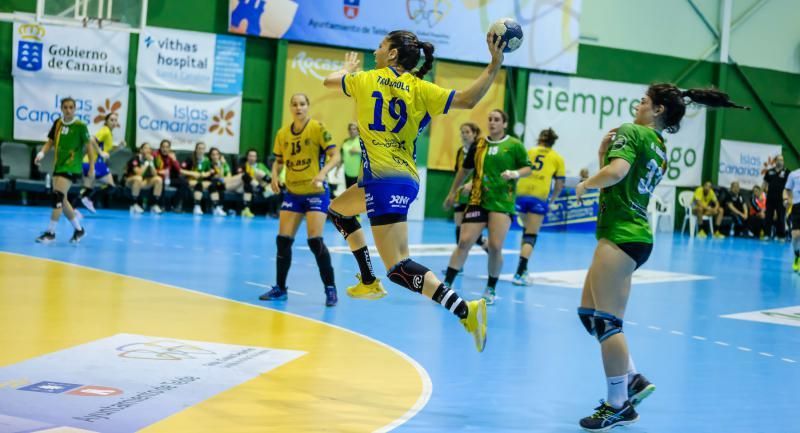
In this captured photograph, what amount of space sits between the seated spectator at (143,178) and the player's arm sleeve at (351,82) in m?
14.2

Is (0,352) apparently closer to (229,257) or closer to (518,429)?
(518,429)

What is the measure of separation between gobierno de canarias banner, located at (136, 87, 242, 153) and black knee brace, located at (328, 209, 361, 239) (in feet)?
51.1

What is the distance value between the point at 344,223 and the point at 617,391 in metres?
2.26

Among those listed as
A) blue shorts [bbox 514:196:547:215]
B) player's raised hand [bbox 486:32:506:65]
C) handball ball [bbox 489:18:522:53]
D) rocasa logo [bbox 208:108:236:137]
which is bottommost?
blue shorts [bbox 514:196:547:215]

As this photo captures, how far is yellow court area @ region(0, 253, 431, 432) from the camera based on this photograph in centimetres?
489

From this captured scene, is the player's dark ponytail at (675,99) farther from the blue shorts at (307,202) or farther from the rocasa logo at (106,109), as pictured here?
the rocasa logo at (106,109)

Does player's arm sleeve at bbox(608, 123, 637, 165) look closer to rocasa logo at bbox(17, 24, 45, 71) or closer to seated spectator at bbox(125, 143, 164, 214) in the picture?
seated spectator at bbox(125, 143, 164, 214)

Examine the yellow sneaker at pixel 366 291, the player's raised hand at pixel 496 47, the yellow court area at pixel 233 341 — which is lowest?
the yellow court area at pixel 233 341

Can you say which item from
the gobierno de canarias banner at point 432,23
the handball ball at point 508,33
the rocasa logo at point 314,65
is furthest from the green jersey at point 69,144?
the rocasa logo at point 314,65

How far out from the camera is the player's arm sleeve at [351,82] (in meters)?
5.87

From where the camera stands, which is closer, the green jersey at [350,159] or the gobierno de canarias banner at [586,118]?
the green jersey at [350,159]

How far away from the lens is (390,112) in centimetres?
580

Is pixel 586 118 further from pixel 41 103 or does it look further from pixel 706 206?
pixel 41 103

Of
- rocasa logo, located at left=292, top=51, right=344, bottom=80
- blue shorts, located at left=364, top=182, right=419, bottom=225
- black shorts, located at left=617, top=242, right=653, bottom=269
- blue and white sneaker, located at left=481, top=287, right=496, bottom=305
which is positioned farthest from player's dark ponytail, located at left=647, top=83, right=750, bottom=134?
rocasa logo, located at left=292, top=51, right=344, bottom=80
